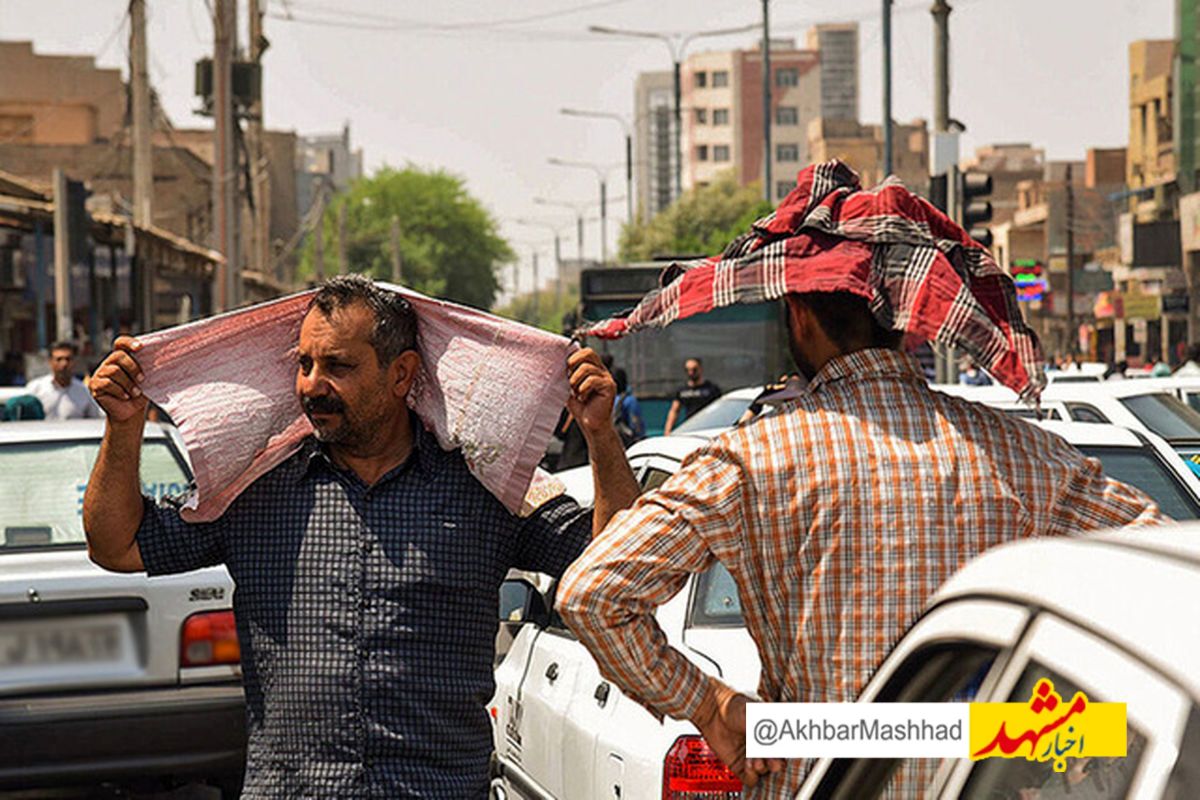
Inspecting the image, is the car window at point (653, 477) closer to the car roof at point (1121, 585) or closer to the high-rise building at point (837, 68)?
the car roof at point (1121, 585)

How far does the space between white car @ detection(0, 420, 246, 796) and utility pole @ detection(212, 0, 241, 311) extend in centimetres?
2282

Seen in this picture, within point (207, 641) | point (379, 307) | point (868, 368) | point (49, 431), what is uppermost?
point (379, 307)

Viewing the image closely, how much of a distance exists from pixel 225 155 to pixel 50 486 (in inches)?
871

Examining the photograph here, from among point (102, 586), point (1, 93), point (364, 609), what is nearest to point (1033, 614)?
point (364, 609)

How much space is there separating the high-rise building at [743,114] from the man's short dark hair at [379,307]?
154 metres

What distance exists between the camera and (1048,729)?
6.28 ft

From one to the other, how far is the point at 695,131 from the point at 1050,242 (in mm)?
72896

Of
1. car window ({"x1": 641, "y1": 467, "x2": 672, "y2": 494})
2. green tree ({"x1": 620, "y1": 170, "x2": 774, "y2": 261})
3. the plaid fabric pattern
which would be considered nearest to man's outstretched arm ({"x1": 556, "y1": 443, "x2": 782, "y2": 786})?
the plaid fabric pattern

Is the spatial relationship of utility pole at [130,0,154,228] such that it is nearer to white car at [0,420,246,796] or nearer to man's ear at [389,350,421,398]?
white car at [0,420,246,796]

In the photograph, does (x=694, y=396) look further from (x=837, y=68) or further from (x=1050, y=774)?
(x=837, y=68)

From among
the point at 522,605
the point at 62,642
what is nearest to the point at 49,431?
the point at 62,642

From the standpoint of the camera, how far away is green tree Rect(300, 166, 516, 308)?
420 ft

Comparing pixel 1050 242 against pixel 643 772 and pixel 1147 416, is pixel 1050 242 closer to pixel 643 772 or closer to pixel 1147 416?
pixel 1147 416

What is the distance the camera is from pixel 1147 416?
12953 mm
